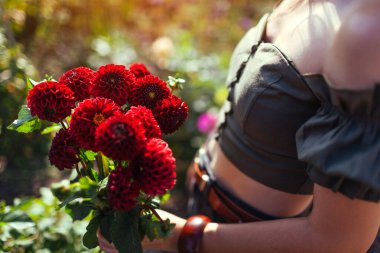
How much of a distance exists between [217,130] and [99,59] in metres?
2.15

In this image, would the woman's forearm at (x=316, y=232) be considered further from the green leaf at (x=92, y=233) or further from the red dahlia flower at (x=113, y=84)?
the red dahlia flower at (x=113, y=84)

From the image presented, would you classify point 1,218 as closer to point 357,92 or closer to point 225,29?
point 357,92

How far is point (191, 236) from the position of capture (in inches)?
41.0

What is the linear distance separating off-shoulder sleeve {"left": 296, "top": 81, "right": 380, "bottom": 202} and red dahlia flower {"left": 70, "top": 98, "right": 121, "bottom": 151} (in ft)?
1.30

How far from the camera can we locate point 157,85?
884mm

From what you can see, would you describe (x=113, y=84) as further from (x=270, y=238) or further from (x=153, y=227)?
(x=270, y=238)

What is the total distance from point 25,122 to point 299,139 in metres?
0.57

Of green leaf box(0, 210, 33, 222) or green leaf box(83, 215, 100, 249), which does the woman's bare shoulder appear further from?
green leaf box(0, 210, 33, 222)

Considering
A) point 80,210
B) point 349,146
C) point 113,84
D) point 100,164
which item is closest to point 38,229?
point 80,210

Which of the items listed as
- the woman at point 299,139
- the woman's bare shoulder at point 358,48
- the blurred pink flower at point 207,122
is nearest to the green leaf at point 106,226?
the woman at point 299,139

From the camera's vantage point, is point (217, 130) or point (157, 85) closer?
point (157, 85)

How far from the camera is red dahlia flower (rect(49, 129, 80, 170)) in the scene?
830 millimetres

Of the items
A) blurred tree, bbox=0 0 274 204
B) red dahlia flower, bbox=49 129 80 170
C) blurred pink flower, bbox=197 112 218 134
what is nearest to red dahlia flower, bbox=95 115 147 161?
red dahlia flower, bbox=49 129 80 170

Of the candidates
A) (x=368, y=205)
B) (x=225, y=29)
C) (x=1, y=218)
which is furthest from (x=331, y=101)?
(x=225, y=29)
